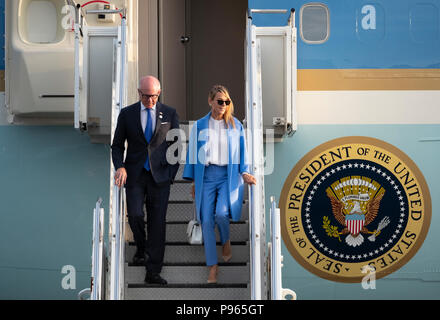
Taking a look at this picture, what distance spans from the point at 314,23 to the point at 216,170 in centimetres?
277

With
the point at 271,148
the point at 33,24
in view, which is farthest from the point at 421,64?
the point at 33,24

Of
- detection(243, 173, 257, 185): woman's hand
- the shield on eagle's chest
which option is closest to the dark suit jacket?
detection(243, 173, 257, 185): woman's hand

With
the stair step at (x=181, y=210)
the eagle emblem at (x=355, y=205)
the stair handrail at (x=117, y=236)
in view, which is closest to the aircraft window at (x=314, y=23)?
the eagle emblem at (x=355, y=205)

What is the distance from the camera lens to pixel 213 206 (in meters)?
6.03

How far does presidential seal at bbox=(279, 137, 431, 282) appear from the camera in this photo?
789cm

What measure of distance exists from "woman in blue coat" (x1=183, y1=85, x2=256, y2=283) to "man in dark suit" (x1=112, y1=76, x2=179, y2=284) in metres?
0.23

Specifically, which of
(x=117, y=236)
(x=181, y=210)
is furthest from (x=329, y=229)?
(x=117, y=236)

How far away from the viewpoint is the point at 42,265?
26.0 ft

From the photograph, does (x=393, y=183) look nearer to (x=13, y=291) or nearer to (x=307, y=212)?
(x=307, y=212)

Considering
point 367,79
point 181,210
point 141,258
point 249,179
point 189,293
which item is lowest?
point 189,293

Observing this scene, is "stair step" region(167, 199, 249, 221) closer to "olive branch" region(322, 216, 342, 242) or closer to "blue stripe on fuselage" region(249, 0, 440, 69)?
"olive branch" region(322, 216, 342, 242)

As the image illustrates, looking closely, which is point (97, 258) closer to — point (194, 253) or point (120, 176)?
point (120, 176)

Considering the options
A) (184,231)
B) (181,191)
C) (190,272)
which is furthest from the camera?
(181,191)

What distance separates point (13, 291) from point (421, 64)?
16.6 ft
